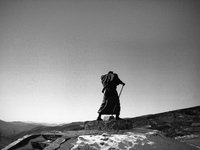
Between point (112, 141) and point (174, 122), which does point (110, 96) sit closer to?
point (112, 141)

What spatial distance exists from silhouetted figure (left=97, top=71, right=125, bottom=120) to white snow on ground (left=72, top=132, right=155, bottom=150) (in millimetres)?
1894

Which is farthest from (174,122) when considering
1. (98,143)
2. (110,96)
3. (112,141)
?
(98,143)

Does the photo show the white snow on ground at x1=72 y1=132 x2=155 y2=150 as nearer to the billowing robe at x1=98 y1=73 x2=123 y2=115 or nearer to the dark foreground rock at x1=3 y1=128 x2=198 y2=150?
the dark foreground rock at x1=3 y1=128 x2=198 y2=150

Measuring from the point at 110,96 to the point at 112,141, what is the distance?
2.83 metres

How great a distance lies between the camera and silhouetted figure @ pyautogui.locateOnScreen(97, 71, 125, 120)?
7094mm

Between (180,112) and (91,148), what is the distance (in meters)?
13.7

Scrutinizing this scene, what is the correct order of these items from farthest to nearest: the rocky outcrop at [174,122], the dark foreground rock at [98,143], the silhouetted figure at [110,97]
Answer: the rocky outcrop at [174,122] → the silhouetted figure at [110,97] → the dark foreground rock at [98,143]

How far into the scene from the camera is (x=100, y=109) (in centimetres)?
720

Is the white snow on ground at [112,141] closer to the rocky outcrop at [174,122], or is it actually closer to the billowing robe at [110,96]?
the billowing robe at [110,96]

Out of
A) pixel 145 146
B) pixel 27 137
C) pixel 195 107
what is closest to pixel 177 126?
pixel 195 107

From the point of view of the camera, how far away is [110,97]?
734 centimetres

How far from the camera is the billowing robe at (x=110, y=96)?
7.11m

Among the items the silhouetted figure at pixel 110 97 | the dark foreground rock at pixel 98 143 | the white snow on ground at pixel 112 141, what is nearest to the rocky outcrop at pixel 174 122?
the silhouetted figure at pixel 110 97

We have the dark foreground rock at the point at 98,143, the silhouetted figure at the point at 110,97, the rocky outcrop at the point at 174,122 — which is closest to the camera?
the dark foreground rock at the point at 98,143
